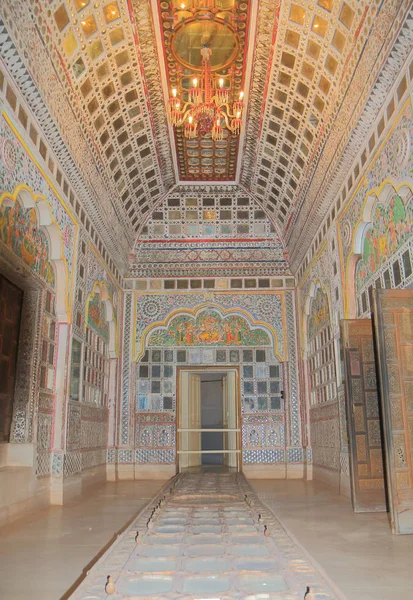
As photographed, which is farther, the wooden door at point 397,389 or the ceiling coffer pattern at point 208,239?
the ceiling coffer pattern at point 208,239

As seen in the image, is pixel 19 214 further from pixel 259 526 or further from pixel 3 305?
pixel 259 526

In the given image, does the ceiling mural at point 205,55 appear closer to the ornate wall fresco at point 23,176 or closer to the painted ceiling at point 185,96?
the painted ceiling at point 185,96

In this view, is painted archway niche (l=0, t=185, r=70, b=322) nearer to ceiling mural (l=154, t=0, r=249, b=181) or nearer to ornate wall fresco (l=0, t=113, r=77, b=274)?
ornate wall fresco (l=0, t=113, r=77, b=274)

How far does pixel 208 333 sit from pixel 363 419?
5.48m

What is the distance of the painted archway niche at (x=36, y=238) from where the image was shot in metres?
Answer: 5.62

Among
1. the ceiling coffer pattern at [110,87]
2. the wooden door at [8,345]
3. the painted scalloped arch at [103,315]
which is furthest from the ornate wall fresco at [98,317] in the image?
the wooden door at [8,345]

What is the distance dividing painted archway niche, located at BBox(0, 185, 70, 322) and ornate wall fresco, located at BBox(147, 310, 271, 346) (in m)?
4.02

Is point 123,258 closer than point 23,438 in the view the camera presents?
No

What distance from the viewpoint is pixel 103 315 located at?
398 inches

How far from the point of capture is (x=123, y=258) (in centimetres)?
1099

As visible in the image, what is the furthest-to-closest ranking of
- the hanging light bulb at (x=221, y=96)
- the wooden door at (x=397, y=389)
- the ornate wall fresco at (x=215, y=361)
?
the ornate wall fresco at (x=215, y=361), the hanging light bulb at (x=221, y=96), the wooden door at (x=397, y=389)

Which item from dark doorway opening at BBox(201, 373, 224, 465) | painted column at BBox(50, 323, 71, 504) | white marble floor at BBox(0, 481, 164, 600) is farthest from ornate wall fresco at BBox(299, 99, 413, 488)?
dark doorway opening at BBox(201, 373, 224, 465)

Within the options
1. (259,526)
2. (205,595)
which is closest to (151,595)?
(205,595)

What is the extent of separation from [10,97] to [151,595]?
4793mm
